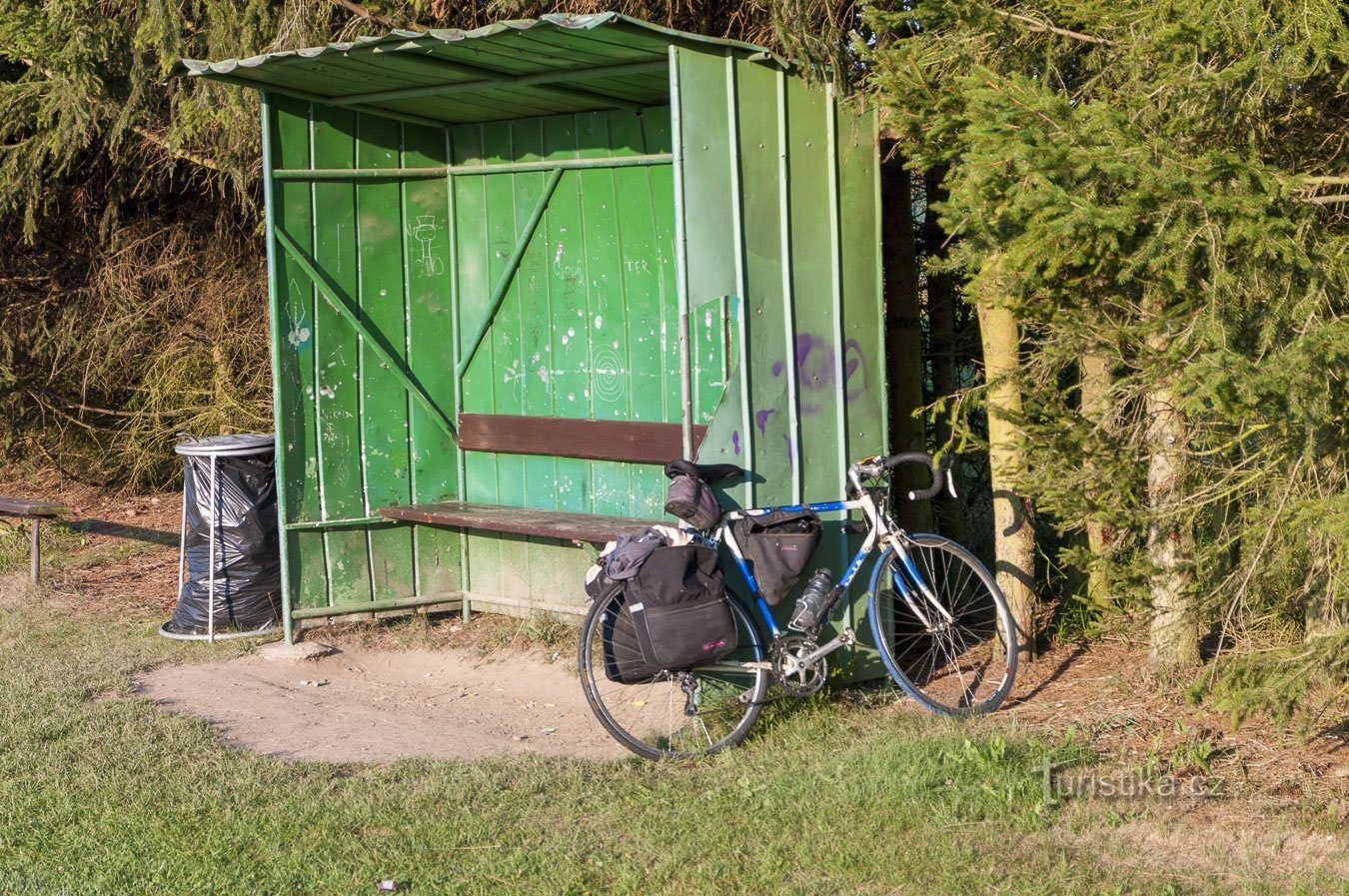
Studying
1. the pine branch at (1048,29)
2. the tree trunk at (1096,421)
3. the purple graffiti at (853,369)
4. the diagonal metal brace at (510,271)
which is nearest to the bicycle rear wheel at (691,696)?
the purple graffiti at (853,369)

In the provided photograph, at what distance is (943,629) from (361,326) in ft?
11.1

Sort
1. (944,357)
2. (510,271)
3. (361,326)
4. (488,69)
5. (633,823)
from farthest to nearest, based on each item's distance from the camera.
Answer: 1. (510,271)
2. (361,326)
3. (944,357)
4. (488,69)
5. (633,823)

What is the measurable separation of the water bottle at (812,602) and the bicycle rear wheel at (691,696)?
19cm

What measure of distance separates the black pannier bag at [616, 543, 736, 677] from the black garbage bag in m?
3.03

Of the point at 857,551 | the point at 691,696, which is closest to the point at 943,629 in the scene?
the point at 857,551

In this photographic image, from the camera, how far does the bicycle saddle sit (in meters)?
5.51

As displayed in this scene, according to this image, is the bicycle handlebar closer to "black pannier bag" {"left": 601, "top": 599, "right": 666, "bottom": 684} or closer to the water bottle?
the water bottle

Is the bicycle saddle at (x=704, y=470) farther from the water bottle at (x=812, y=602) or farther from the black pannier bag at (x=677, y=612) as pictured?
the water bottle at (x=812, y=602)

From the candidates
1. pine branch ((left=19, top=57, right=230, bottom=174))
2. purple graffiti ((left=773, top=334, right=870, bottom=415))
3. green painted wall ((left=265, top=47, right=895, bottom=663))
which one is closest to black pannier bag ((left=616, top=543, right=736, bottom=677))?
green painted wall ((left=265, top=47, right=895, bottom=663))

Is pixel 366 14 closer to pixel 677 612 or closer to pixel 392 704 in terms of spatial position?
pixel 392 704

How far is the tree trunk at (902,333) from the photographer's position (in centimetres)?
684

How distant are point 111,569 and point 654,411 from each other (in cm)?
451

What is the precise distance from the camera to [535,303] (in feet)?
24.8

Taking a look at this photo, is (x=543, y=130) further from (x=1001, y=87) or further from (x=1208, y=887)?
(x=1208, y=887)
